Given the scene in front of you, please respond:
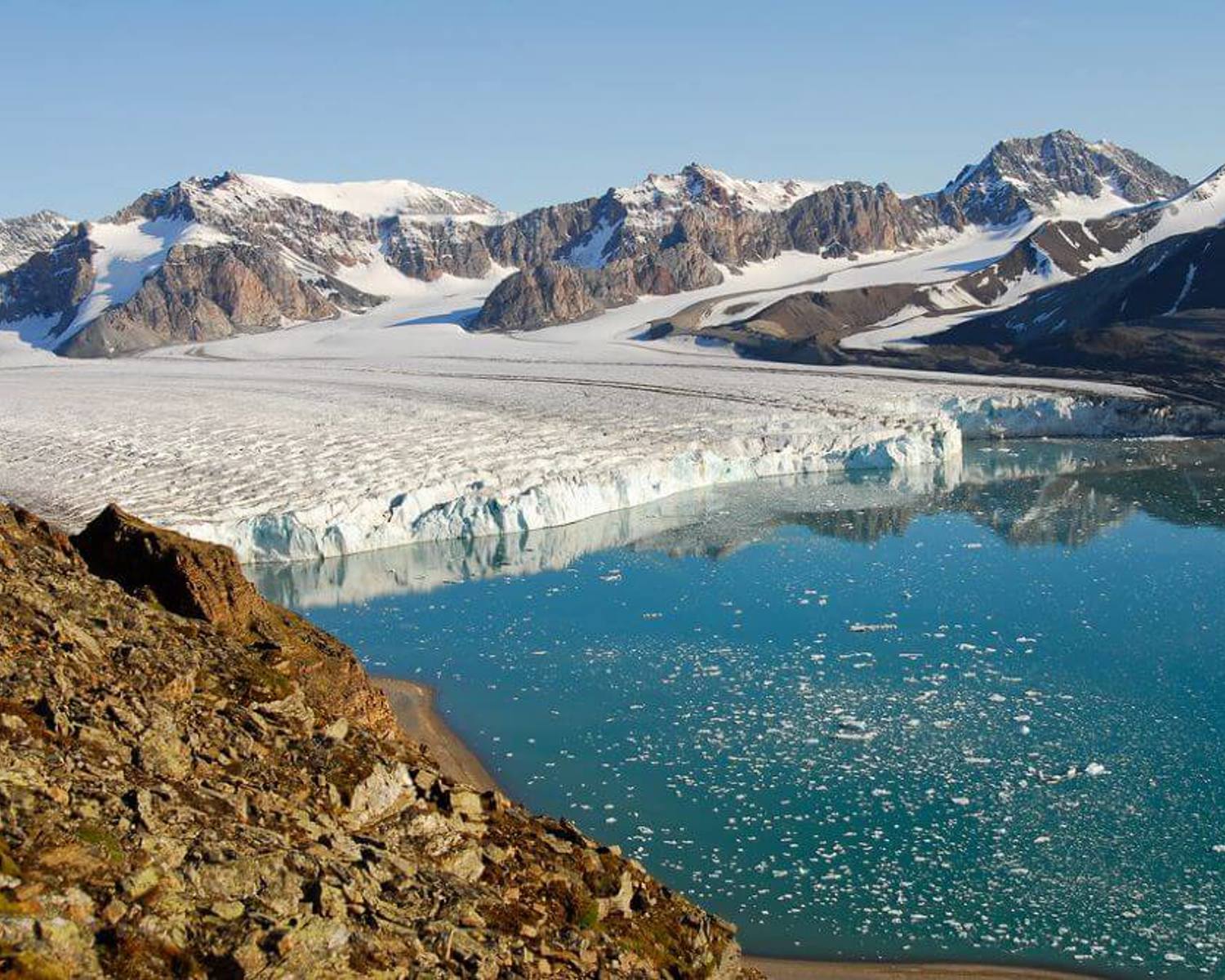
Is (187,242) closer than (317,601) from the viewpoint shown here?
No

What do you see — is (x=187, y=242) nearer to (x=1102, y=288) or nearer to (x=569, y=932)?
(x=1102, y=288)

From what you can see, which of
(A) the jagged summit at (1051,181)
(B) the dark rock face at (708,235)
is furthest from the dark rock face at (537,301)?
(A) the jagged summit at (1051,181)

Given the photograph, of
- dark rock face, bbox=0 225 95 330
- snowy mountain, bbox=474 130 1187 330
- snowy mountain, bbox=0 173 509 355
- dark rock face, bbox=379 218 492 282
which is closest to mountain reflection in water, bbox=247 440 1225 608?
snowy mountain, bbox=474 130 1187 330

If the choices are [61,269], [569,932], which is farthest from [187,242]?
[569,932]

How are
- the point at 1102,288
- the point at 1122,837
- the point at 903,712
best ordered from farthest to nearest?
the point at 1102,288, the point at 903,712, the point at 1122,837

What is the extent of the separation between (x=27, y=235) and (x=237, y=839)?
152638 millimetres

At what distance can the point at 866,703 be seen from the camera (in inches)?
677

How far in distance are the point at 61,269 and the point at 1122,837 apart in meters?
111

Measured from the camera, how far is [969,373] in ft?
198

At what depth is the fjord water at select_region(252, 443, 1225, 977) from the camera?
1197 centimetres

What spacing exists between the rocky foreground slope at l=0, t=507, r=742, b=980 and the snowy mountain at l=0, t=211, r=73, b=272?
137m

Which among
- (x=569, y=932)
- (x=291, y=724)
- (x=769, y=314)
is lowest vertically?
(x=569, y=932)

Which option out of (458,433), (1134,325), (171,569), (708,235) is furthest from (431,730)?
(708,235)

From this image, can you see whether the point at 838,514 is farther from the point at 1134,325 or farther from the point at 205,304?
the point at 205,304
